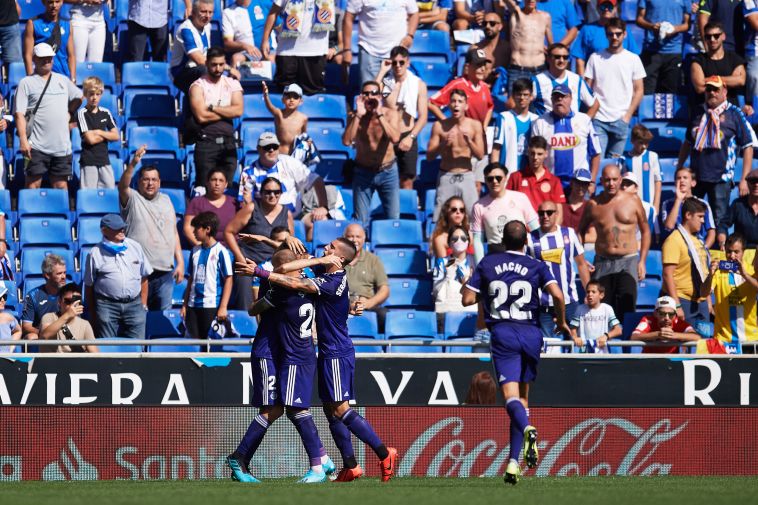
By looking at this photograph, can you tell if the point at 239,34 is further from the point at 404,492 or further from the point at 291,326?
the point at 404,492

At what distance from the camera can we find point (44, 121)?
50.5ft

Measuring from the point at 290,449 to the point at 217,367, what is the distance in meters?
0.98

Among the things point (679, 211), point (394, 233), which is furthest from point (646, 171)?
point (394, 233)

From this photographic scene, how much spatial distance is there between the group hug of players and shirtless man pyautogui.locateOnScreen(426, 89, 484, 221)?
4.85 meters

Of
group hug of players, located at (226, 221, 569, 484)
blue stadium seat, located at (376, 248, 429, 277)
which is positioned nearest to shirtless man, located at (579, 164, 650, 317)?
blue stadium seat, located at (376, 248, 429, 277)

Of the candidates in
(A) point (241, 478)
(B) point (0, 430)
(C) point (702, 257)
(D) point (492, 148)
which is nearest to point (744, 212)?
(C) point (702, 257)

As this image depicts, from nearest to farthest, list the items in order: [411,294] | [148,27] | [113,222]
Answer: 1. [113,222]
2. [411,294]
3. [148,27]

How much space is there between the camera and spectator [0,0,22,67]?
16906mm

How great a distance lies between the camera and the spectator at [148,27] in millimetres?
17172

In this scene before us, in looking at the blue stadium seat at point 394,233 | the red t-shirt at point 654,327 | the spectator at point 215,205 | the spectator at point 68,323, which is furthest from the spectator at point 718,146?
the spectator at point 68,323

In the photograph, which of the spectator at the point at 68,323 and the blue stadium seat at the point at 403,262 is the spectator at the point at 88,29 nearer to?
the blue stadium seat at the point at 403,262

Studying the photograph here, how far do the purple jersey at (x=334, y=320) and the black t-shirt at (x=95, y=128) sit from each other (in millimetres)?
5547

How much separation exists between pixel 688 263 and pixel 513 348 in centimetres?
488

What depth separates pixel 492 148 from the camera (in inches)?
632
